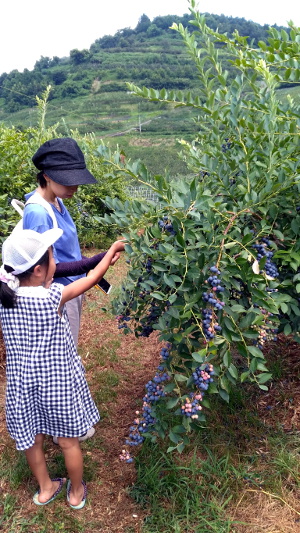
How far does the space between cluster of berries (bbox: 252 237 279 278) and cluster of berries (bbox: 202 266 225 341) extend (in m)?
0.22

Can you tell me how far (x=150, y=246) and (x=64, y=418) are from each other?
0.88 m

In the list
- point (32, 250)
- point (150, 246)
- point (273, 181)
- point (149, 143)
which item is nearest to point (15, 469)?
point (32, 250)

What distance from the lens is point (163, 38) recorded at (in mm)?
28250

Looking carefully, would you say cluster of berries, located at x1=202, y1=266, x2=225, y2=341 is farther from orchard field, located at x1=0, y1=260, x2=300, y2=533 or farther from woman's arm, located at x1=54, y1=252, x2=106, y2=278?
orchard field, located at x1=0, y1=260, x2=300, y2=533

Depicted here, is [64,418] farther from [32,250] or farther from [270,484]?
[270,484]

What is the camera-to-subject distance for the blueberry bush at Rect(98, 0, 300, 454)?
1.77 meters

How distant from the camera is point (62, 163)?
2.22 metres

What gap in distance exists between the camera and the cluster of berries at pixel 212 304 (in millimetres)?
1705

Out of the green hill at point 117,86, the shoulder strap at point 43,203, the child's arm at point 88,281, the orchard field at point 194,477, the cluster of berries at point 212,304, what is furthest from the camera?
the green hill at point 117,86

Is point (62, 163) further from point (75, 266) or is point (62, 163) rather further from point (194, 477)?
point (194, 477)

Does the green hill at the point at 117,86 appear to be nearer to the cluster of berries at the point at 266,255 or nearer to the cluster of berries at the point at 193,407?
the cluster of berries at the point at 266,255

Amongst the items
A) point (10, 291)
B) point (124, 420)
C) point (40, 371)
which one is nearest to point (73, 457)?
point (40, 371)

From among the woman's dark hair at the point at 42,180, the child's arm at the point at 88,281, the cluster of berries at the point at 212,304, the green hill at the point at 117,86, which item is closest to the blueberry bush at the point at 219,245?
the cluster of berries at the point at 212,304

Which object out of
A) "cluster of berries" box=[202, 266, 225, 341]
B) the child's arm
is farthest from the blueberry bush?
the child's arm
